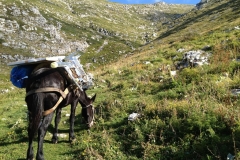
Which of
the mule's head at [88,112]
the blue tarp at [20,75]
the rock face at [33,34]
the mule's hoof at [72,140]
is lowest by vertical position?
the rock face at [33,34]

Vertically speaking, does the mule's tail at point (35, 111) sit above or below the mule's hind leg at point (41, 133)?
above

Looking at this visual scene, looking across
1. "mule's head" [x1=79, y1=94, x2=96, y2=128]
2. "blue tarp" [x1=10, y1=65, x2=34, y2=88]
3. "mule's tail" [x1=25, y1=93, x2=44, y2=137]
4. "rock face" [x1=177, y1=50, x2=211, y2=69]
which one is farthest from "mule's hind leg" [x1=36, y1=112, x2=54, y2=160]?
"rock face" [x1=177, y1=50, x2=211, y2=69]

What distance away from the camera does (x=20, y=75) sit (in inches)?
301

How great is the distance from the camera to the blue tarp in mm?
7566

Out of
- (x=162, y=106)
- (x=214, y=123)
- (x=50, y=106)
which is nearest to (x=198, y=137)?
(x=214, y=123)

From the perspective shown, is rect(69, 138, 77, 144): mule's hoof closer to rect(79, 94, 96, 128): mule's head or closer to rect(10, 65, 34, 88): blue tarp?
rect(79, 94, 96, 128): mule's head

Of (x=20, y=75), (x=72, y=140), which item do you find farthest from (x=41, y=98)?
(x=72, y=140)

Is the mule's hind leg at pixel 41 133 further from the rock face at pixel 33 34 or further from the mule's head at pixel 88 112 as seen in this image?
the rock face at pixel 33 34

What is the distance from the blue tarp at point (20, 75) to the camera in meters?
7.57

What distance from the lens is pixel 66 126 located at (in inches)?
420

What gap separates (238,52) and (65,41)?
131m

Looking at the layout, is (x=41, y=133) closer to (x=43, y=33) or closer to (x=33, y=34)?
(x=33, y=34)

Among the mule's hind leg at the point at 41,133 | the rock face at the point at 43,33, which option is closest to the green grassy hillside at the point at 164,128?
the mule's hind leg at the point at 41,133

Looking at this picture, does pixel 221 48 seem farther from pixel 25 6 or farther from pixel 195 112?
pixel 25 6
